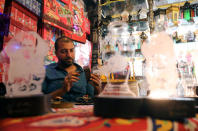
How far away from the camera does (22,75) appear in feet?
2.71

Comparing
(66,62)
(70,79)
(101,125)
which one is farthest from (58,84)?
(101,125)

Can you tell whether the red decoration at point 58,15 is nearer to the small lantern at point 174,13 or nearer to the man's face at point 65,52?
the man's face at point 65,52

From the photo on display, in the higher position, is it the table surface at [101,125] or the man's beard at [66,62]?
the man's beard at [66,62]

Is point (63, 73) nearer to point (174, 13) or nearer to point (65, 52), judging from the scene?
point (65, 52)

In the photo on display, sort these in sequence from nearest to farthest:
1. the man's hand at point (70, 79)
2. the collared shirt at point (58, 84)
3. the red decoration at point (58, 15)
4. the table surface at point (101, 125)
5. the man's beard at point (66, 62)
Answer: the table surface at point (101, 125) < the man's hand at point (70, 79) < the collared shirt at point (58, 84) < the man's beard at point (66, 62) < the red decoration at point (58, 15)

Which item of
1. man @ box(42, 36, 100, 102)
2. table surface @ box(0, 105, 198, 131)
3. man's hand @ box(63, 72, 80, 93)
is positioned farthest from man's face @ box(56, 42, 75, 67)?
table surface @ box(0, 105, 198, 131)

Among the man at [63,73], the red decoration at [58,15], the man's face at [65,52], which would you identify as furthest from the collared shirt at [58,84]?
the red decoration at [58,15]

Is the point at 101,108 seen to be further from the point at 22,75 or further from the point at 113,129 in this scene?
the point at 22,75

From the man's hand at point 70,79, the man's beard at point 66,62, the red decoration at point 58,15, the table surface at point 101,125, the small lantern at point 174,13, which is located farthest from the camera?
the red decoration at point 58,15

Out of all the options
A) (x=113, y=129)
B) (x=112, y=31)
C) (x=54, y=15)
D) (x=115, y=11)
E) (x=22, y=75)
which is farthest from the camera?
(x=115, y=11)

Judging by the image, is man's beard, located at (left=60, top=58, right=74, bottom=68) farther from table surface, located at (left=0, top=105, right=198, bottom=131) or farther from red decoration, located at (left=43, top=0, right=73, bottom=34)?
red decoration, located at (left=43, top=0, right=73, bottom=34)

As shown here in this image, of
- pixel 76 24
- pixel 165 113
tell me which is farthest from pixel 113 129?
pixel 76 24

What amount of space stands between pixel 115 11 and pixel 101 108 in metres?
3.88

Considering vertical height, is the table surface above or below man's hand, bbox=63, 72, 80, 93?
below
